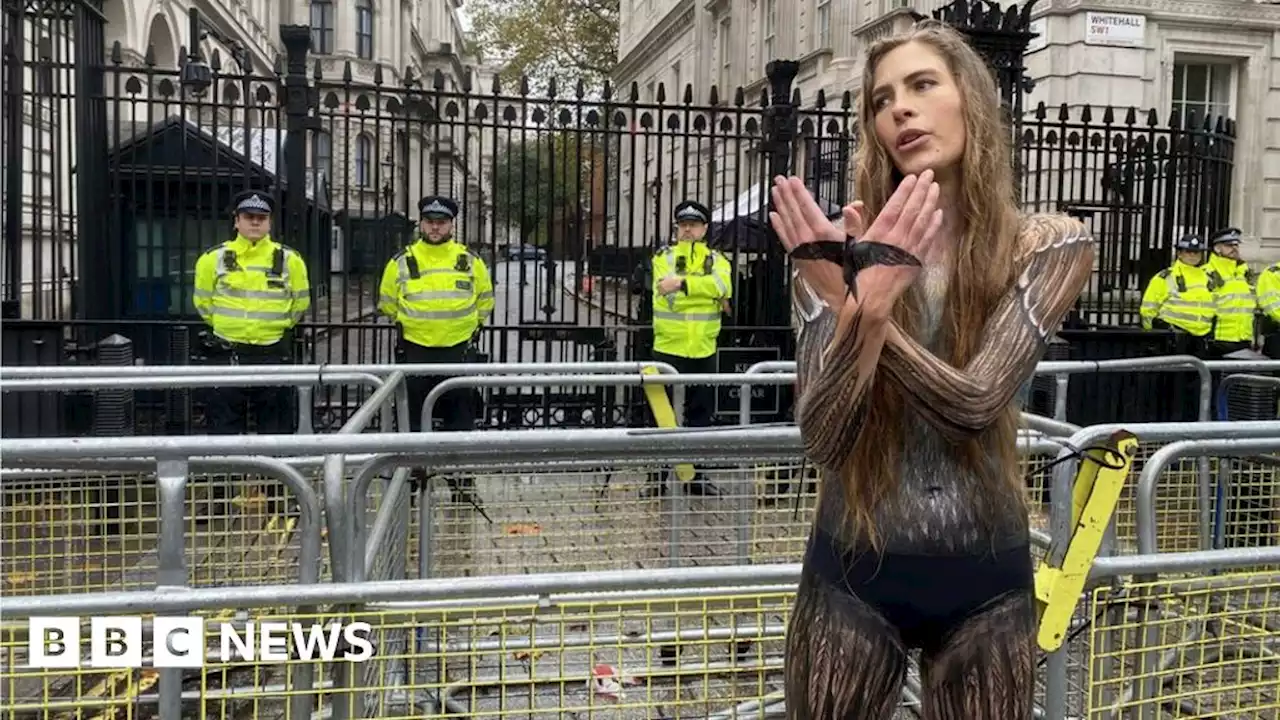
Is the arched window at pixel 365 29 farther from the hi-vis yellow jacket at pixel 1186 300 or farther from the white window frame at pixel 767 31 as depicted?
the hi-vis yellow jacket at pixel 1186 300

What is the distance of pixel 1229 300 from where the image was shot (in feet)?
30.7

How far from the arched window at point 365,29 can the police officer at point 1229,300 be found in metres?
46.0

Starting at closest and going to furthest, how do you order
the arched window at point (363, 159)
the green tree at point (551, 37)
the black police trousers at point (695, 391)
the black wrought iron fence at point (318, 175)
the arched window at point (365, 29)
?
the black wrought iron fence at point (318, 175), the black police trousers at point (695, 391), the arched window at point (363, 159), the green tree at point (551, 37), the arched window at point (365, 29)

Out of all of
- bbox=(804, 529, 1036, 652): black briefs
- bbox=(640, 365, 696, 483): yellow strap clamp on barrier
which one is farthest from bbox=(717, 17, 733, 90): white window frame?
bbox=(804, 529, 1036, 652): black briefs

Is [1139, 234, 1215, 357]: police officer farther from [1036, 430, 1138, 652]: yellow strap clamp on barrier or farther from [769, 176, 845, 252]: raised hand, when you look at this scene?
[769, 176, 845, 252]: raised hand

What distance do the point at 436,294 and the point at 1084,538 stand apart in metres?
5.93

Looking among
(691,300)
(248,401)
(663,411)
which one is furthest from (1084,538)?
(248,401)

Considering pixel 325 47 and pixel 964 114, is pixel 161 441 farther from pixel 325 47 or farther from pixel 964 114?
pixel 325 47

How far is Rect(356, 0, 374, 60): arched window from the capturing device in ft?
163

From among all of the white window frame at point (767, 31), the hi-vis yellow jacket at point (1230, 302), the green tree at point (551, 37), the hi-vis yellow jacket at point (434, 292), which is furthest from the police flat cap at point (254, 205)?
the green tree at point (551, 37)

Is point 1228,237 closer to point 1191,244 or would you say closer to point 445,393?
point 1191,244

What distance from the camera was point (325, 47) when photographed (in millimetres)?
48031

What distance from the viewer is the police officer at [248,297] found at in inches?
294

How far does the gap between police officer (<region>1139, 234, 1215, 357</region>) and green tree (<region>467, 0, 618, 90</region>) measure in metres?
40.6
